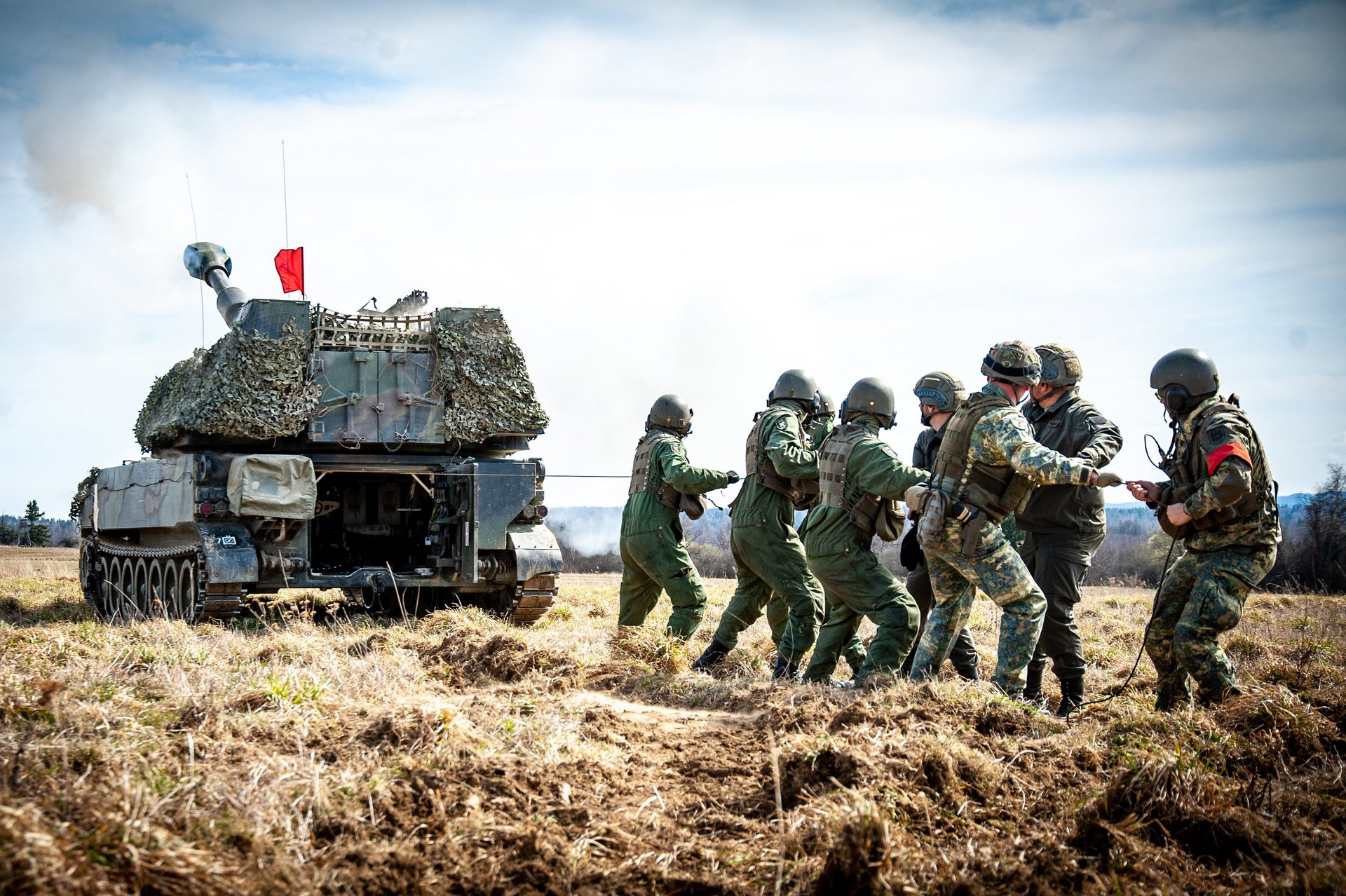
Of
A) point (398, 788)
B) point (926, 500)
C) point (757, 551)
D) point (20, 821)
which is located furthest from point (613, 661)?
point (20, 821)

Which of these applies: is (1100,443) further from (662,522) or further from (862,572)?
(662,522)

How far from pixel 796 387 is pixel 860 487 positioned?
4.48ft

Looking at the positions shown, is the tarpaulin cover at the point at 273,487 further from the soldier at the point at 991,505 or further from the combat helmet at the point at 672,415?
the soldier at the point at 991,505

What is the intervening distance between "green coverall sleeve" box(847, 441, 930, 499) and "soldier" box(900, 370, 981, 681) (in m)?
0.35

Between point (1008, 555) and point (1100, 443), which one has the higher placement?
point (1100, 443)

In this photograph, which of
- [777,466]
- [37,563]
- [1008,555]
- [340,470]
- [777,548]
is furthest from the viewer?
[37,563]

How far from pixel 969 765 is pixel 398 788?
7.73 feet

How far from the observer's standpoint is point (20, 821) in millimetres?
3430

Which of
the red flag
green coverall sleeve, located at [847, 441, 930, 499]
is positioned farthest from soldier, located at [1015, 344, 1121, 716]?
the red flag

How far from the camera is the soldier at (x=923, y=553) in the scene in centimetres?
749

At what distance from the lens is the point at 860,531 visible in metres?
7.38

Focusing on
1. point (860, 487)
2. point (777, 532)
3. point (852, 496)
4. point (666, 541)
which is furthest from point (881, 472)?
point (666, 541)

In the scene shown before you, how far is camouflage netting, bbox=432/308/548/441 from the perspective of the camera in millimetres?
11359

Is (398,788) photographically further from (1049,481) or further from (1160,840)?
(1049,481)
